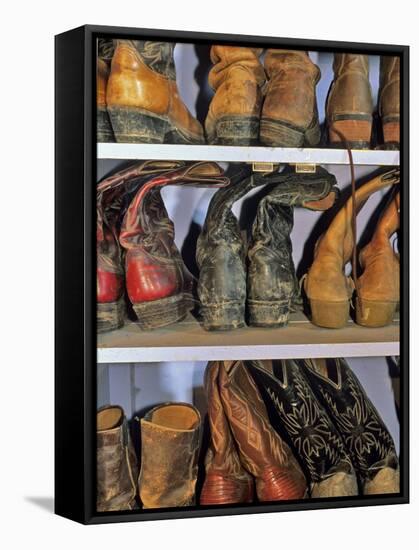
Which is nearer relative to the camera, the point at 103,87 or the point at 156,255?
the point at 103,87

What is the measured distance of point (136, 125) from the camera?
4727 mm

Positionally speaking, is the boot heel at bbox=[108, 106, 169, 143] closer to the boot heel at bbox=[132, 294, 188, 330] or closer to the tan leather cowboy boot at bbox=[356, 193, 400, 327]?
the boot heel at bbox=[132, 294, 188, 330]

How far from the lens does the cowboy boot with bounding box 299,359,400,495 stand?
505 cm

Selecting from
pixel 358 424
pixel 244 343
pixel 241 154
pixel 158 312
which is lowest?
pixel 358 424

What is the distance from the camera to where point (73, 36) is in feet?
15.4

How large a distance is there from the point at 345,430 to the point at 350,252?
60cm

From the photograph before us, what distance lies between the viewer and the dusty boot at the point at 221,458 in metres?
4.93

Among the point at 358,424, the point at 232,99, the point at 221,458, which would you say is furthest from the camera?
the point at 358,424

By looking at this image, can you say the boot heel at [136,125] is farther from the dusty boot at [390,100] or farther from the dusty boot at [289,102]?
the dusty boot at [390,100]

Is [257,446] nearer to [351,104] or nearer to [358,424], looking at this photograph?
[358,424]

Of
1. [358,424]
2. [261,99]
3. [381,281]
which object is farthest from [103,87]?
[358,424]

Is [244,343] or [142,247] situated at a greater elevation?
[142,247]

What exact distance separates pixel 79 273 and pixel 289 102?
910 millimetres

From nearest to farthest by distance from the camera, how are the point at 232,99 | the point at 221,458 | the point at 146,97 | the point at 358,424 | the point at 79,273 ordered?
1. the point at 79,273
2. the point at 146,97
3. the point at 232,99
4. the point at 221,458
5. the point at 358,424
